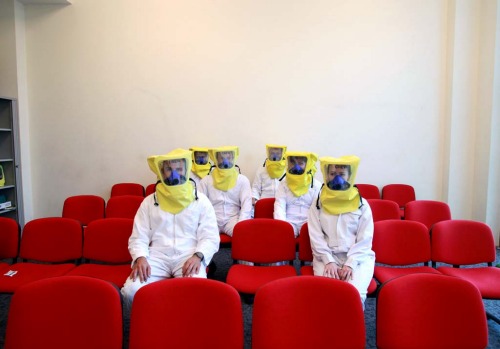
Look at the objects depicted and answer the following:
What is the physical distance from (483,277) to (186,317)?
2190 millimetres

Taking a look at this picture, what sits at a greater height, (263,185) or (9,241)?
(263,185)

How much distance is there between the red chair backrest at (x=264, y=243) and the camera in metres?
2.51

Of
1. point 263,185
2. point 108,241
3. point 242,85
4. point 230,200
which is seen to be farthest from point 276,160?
point 108,241

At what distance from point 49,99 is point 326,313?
5.00 m

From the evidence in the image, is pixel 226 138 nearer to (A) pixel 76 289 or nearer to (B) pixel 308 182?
(B) pixel 308 182

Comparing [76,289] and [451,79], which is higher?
[451,79]

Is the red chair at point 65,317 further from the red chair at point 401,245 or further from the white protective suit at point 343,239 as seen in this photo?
the red chair at point 401,245

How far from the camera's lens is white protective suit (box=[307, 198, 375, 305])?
2268 millimetres

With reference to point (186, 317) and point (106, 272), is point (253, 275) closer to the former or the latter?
point (186, 317)

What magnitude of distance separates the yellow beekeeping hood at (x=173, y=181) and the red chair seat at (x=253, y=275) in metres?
0.64

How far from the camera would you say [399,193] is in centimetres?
459

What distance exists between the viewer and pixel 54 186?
482cm

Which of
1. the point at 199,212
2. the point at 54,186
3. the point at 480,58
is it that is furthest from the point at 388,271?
the point at 54,186

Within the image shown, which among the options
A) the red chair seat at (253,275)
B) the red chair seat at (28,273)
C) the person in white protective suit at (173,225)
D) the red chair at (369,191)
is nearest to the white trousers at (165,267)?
the person in white protective suit at (173,225)
